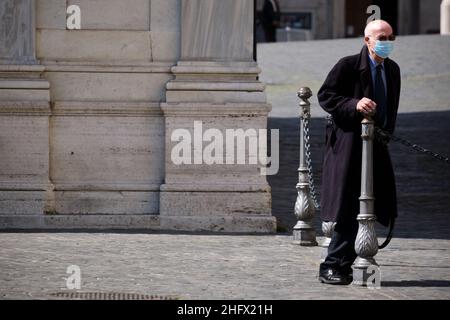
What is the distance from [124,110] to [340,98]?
3.52 m

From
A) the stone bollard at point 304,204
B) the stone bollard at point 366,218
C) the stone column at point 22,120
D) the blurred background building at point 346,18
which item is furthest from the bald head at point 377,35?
the blurred background building at point 346,18

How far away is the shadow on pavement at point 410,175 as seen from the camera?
1418 cm

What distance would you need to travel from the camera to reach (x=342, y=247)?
10.2m

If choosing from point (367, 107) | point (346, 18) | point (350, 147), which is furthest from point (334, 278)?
point (346, 18)

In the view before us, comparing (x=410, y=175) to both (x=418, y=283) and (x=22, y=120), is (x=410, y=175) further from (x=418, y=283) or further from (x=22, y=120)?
(x=418, y=283)

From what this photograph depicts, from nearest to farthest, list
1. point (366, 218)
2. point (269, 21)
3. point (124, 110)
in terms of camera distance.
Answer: point (366, 218) → point (124, 110) → point (269, 21)

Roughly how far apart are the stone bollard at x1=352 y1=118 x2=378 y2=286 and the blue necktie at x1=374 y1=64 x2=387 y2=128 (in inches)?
11.9

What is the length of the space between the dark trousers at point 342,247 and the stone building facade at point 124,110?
111 inches

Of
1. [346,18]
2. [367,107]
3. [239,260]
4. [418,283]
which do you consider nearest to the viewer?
[367,107]

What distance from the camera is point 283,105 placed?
25812mm

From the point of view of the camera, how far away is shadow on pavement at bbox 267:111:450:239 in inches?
558

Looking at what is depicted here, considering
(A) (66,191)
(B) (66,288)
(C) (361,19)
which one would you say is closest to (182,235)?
(A) (66,191)

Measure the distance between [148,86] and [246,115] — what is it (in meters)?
0.93

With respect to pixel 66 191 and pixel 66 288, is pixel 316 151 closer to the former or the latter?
pixel 66 191
